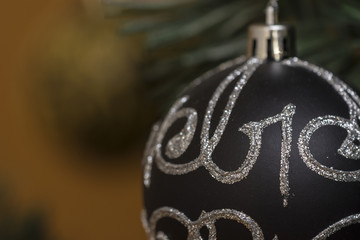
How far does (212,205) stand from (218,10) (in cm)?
29

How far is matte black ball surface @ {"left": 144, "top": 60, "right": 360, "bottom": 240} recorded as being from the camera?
0.39 metres

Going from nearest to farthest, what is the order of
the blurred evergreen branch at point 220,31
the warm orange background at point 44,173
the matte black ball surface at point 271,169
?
the matte black ball surface at point 271,169, the blurred evergreen branch at point 220,31, the warm orange background at point 44,173

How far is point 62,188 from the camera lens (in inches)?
39.9

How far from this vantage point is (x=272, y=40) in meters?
0.46

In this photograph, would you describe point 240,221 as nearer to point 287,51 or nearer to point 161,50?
point 287,51

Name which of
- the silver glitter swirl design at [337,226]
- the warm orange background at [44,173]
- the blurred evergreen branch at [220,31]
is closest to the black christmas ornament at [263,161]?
the silver glitter swirl design at [337,226]

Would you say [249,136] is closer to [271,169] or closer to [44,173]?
[271,169]

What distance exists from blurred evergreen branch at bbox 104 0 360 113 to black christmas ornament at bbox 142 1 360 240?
0.16 metres

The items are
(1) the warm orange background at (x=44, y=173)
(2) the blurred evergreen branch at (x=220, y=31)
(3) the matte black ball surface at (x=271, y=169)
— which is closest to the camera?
(3) the matte black ball surface at (x=271, y=169)

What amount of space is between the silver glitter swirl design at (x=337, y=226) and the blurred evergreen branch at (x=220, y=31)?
0.72 ft

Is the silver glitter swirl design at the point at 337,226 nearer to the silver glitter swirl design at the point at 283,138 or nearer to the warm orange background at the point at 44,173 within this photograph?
the silver glitter swirl design at the point at 283,138

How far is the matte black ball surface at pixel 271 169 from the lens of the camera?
1.27 feet

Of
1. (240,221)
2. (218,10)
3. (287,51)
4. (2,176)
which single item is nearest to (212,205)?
(240,221)

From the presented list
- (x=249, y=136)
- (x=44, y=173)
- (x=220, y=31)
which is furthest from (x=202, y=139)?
(x=44, y=173)
